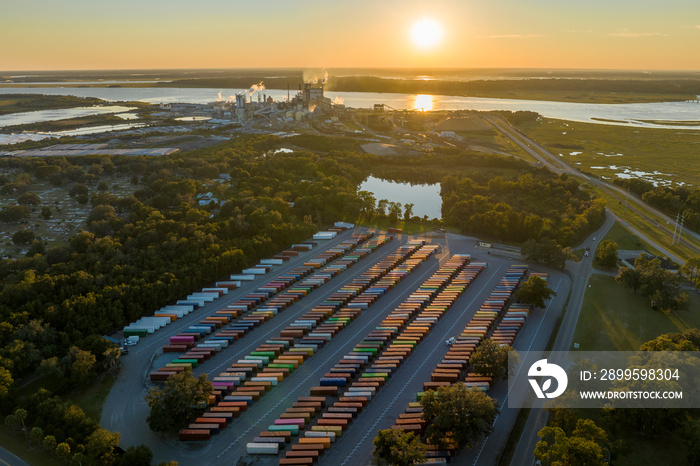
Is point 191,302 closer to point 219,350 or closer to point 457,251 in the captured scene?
point 219,350

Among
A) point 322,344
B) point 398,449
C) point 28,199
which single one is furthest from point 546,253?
point 28,199

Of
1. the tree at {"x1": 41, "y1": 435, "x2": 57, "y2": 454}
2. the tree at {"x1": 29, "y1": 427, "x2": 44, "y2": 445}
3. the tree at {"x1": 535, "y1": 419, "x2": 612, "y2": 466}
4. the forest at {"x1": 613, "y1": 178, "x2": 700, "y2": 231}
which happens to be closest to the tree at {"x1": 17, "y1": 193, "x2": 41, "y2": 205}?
the tree at {"x1": 29, "y1": 427, "x2": 44, "y2": 445}

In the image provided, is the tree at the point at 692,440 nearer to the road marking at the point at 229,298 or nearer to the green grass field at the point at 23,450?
the road marking at the point at 229,298

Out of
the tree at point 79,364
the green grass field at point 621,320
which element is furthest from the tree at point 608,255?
the tree at point 79,364

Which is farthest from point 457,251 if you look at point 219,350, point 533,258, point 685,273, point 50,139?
point 50,139

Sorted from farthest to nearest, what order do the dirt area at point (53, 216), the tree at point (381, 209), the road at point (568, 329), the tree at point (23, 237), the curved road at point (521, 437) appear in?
the tree at point (381, 209) < the dirt area at point (53, 216) < the tree at point (23, 237) < the road at point (568, 329) < the curved road at point (521, 437)

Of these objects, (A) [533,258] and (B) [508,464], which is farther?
(A) [533,258]
